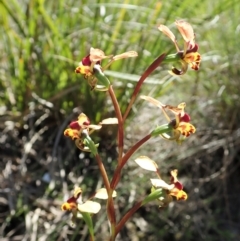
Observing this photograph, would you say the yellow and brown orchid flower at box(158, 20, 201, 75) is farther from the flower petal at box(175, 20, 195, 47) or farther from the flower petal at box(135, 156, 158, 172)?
the flower petal at box(135, 156, 158, 172)

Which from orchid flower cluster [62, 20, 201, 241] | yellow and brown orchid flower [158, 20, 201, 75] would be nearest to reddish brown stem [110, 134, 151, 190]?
orchid flower cluster [62, 20, 201, 241]

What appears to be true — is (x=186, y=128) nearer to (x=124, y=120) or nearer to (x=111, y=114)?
(x=124, y=120)

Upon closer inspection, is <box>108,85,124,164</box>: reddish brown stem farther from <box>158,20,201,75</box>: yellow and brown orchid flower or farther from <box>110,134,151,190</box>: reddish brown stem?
<box>158,20,201,75</box>: yellow and brown orchid flower

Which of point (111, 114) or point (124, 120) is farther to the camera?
point (111, 114)

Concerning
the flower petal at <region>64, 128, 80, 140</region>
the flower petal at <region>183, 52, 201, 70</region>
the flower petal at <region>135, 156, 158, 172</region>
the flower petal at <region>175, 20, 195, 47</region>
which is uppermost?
the flower petal at <region>175, 20, 195, 47</region>

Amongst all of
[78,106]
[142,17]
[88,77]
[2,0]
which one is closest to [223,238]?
[78,106]

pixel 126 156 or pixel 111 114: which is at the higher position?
pixel 126 156

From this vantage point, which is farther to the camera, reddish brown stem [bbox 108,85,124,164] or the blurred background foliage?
the blurred background foliage

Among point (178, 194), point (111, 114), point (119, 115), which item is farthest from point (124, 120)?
point (111, 114)

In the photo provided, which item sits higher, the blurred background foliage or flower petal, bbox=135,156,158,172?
flower petal, bbox=135,156,158,172
